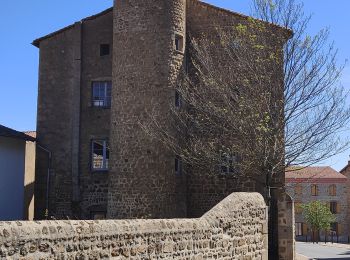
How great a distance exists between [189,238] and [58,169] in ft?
46.5

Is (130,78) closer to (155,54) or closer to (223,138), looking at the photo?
(155,54)

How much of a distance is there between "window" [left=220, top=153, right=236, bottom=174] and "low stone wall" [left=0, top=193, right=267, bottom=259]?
4.98 m

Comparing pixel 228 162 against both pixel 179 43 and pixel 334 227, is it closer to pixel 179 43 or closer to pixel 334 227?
pixel 179 43

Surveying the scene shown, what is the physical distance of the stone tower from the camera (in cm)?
2056

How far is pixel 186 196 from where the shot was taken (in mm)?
22234

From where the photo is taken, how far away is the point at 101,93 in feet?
79.4

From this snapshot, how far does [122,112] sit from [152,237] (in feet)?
38.7

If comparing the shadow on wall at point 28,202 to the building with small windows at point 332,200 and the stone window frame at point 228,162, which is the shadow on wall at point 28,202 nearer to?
the stone window frame at point 228,162

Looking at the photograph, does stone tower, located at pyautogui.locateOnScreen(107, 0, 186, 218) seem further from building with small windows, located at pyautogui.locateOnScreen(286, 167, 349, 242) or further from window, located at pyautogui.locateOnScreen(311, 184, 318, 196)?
window, located at pyautogui.locateOnScreen(311, 184, 318, 196)

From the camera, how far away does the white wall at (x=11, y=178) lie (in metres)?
22.9

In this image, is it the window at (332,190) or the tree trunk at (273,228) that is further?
the window at (332,190)

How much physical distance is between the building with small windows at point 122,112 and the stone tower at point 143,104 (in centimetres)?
4

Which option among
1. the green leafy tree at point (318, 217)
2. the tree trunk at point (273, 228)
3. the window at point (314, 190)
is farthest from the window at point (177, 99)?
the window at point (314, 190)

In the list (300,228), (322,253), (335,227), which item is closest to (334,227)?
(335,227)
